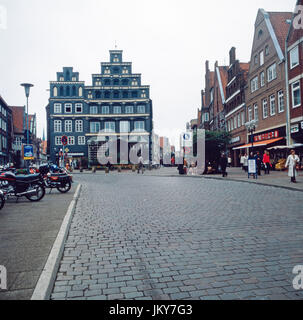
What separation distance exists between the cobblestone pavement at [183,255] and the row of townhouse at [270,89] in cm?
1696

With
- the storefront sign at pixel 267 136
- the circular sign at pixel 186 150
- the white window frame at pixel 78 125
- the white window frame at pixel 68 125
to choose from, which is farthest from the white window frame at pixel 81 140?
the circular sign at pixel 186 150

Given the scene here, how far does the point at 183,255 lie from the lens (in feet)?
15.0

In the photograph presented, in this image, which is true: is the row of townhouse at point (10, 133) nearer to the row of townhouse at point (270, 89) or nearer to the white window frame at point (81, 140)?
the white window frame at point (81, 140)

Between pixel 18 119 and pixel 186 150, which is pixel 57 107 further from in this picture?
pixel 186 150

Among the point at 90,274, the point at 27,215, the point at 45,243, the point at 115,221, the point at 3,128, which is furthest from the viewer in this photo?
the point at 3,128

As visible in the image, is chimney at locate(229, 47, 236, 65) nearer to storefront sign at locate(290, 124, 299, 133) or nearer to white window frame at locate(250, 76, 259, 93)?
white window frame at locate(250, 76, 259, 93)

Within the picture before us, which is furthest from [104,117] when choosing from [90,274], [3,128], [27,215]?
[90,274]

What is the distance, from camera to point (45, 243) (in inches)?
200
